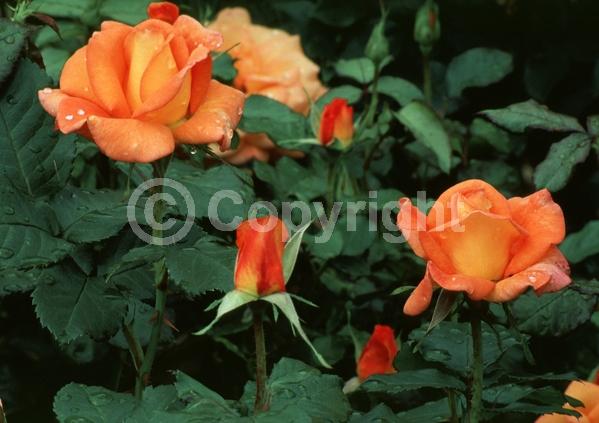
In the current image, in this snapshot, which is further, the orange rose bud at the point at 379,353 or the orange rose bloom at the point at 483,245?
the orange rose bud at the point at 379,353

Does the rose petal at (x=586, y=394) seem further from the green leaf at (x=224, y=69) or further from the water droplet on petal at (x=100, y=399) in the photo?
the green leaf at (x=224, y=69)

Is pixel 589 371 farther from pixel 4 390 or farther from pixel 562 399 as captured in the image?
pixel 4 390

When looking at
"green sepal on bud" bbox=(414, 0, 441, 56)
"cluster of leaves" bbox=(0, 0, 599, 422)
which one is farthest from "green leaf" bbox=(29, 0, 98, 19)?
"green sepal on bud" bbox=(414, 0, 441, 56)

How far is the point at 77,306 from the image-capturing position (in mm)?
858

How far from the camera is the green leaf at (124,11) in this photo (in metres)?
1.41

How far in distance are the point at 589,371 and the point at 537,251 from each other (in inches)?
25.6

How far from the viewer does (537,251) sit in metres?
0.80

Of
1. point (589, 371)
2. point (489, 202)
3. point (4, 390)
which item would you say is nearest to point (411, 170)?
point (589, 371)

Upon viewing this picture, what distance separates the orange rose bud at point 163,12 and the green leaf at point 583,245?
696 millimetres

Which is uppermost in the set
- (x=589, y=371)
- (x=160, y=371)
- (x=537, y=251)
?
(x=537, y=251)

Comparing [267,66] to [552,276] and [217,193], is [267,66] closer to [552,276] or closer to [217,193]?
[217,193]

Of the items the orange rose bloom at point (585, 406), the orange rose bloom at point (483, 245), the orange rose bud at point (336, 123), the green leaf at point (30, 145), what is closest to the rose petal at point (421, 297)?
the orange rose bloom at point (483, 245)

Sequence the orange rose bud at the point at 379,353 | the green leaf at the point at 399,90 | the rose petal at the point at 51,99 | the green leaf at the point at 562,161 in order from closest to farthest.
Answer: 1. the rose petal at the point at 51,99
2. the orange rose bud at the point at 379,353
3. the green leaf at the point at 562,161
4. the green leaf at the point at 399,90

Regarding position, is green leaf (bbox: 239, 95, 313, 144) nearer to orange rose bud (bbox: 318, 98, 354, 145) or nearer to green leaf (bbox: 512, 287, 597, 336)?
orange rose bud (bbox: 318, 98, 354, 145)
